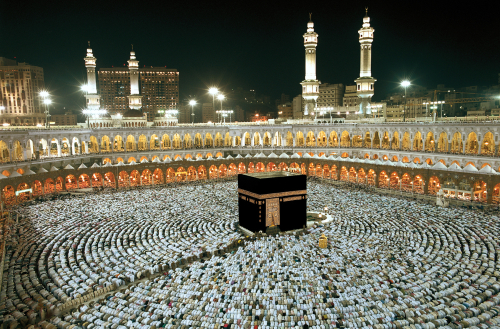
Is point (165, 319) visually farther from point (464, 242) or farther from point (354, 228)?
point (464, 242)

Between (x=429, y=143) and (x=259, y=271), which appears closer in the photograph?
(x=259, y=271)

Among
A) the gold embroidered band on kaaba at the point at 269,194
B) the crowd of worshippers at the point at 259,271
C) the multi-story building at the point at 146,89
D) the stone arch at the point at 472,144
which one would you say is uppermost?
the multi-story building at the point at 146,89

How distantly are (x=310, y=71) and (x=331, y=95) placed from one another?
40491mm

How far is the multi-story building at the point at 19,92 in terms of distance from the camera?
212 feet

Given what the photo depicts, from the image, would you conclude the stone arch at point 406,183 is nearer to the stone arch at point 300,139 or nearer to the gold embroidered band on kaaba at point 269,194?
the gold embroidered band on kaaba at point 269,194

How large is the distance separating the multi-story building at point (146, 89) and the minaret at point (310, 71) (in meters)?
60.2

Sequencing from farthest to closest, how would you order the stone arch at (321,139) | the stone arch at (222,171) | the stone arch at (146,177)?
the stone arch at (321,139) < the stone arch at (222,171) < the stone arch at (146,177)

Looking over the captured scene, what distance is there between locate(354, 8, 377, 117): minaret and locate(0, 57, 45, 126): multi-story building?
189ft

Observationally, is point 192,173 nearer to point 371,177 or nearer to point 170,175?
point 170,175

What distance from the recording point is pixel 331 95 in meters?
79.9

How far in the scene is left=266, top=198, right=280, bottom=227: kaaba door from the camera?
16.7 m

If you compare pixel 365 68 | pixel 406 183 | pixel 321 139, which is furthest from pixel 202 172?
pixel 365 68

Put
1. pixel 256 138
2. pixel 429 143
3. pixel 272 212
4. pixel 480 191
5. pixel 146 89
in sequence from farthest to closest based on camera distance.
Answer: pixel 146 89 < pixel 256 138 < pixel 429 143 < pixel 480 191 < pixel 272 212

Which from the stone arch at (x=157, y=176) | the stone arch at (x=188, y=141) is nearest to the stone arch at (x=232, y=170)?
the stone arch at (x=188, y=141)
